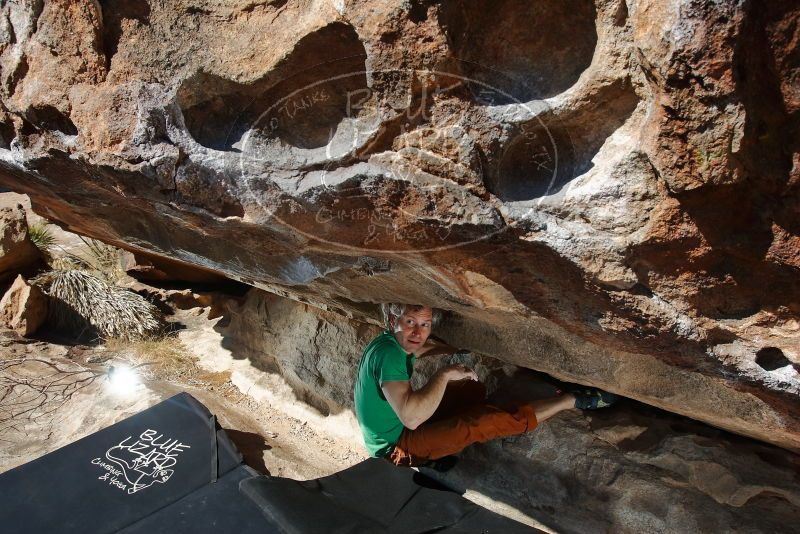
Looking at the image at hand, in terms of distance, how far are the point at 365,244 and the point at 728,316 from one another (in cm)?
79

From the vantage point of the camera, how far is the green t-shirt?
6.70ft

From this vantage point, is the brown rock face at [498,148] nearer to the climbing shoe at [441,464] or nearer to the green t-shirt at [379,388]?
the green t-shirt at [379,388]

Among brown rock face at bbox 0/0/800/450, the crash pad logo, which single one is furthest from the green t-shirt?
the crash pad logo

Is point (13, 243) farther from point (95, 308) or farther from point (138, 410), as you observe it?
point (138, 410)

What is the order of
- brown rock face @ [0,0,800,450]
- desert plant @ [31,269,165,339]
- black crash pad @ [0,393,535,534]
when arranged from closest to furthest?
1. brown rock face @ [0,0,800,450]
2. black crash pad @ [0,393,535,534]
3. desert plant @ [31,269,165,339]

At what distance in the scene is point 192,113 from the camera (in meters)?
1.42

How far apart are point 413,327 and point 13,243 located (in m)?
3.18

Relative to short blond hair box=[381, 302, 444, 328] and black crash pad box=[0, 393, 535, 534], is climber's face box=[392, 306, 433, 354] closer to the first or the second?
short blond hair box=[381, 302, 444, 328]

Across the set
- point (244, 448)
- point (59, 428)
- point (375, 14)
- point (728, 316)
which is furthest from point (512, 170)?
point (59, 428)

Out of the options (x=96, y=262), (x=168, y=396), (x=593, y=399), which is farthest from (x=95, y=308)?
(x=593, y=399)

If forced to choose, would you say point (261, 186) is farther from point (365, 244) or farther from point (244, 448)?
point (244, 448)

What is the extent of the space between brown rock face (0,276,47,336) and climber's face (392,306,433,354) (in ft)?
8.88

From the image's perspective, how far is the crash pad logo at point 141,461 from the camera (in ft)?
6.86

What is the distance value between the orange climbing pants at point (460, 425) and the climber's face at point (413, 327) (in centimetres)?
32
